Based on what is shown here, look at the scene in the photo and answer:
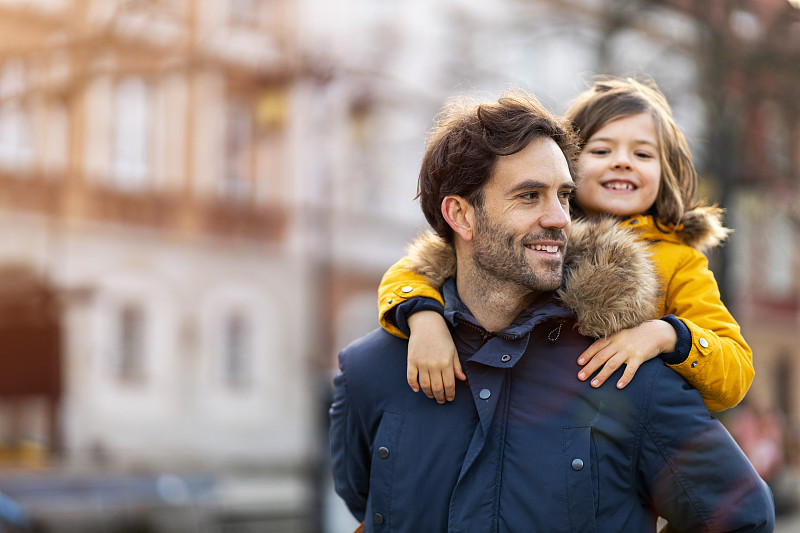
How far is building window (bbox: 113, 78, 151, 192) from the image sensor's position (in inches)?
880

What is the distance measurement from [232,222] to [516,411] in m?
21.6

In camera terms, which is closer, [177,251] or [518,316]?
[518,316]

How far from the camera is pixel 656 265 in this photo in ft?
9.55

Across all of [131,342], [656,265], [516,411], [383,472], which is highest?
[656,265]

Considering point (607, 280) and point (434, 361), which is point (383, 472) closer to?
point (434, 361)

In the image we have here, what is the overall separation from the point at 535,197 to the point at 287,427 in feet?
72.4

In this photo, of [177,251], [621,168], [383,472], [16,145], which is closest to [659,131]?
[621,168]

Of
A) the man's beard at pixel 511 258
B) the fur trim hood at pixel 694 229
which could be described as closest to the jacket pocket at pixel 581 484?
the man's beard at pixel 511 258

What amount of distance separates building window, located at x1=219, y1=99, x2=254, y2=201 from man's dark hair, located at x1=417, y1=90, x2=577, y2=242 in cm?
2148

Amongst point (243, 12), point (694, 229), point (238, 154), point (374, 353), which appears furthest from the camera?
point (243, 12)

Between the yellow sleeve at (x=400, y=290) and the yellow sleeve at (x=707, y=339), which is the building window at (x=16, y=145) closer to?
the yellow sleeve at (x=400, y=290)

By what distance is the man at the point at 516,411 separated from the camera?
2.48 meters

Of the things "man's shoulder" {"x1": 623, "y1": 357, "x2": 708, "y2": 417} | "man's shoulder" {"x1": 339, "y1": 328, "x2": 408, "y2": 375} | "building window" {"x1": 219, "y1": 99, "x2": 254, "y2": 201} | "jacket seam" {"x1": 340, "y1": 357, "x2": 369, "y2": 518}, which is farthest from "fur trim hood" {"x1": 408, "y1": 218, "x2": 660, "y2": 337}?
"building window" {"x1": 219, "y1": 99, "x2": 254, "y2": 201}

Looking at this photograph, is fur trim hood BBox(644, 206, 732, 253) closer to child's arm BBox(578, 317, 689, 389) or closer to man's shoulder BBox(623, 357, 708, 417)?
child's arm BBox(578, 317, 689, 389)
